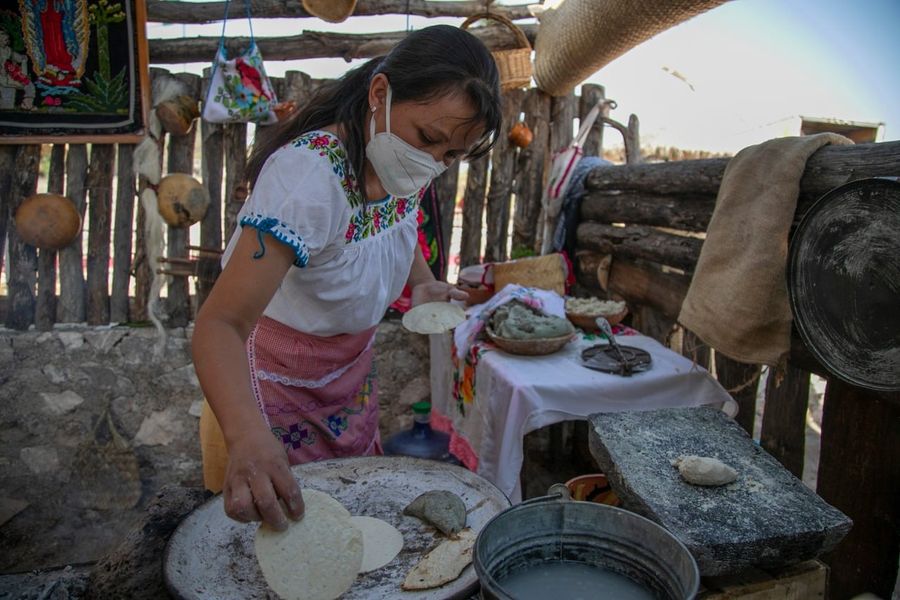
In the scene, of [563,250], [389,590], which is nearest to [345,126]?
[389,590]

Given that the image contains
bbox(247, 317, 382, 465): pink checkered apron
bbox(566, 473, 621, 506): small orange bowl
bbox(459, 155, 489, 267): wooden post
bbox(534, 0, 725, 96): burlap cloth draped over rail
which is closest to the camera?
bbox(247, 317, 382, 465): pink checkered apron

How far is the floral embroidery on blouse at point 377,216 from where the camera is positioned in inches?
64.7

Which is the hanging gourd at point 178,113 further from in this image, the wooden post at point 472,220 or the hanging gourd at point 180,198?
the wooden post at point 472,220

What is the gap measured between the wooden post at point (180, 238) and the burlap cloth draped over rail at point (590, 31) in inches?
87.4

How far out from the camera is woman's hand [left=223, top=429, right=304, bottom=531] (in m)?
1.05

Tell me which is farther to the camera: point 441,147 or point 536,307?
point 536,307

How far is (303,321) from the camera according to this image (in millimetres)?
1731

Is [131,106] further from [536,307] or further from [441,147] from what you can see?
[441,147]

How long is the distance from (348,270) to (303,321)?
212 mm

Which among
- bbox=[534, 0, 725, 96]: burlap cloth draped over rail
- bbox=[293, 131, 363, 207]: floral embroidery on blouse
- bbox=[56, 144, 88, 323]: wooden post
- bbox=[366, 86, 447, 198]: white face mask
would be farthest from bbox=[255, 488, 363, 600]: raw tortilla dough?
bbox=[56, 144, 88, 323]: wooden post

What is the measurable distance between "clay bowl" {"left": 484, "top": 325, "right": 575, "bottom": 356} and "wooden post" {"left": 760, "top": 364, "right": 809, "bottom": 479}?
0.90 m

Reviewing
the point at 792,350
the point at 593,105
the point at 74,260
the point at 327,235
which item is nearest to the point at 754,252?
the point at 792,350

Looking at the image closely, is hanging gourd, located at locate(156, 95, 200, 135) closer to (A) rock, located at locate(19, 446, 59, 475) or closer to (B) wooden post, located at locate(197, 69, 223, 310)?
(B) wooden post, located at locate(197, 69, 223, 310)

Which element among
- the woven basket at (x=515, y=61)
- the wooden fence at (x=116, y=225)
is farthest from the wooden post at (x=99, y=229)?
Result: the woven basket at (x=515, y=61)
